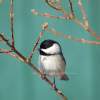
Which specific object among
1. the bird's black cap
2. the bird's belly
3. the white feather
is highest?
the bird's black cap

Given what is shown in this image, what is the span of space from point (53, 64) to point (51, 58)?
0.08ft

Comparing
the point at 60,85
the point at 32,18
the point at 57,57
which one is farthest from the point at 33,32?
the point at 57,57

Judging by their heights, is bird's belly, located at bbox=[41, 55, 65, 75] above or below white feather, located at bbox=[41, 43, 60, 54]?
below

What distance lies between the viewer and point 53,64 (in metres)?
2.12

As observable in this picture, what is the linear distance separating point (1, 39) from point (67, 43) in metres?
2.29

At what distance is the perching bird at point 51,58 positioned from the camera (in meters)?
2.04

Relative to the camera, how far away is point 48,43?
2113 millimetres

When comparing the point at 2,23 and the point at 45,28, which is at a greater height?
the point at 45,28

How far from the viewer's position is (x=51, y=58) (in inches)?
83.4

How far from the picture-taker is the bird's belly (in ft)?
6.68

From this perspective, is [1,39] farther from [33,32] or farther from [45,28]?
[33,32]

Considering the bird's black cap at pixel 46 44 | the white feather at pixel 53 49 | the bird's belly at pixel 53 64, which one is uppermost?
the bird's black cap at pixel 46 44

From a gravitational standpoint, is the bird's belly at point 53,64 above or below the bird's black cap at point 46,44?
below

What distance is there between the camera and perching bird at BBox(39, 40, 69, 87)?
2043 millimetres
